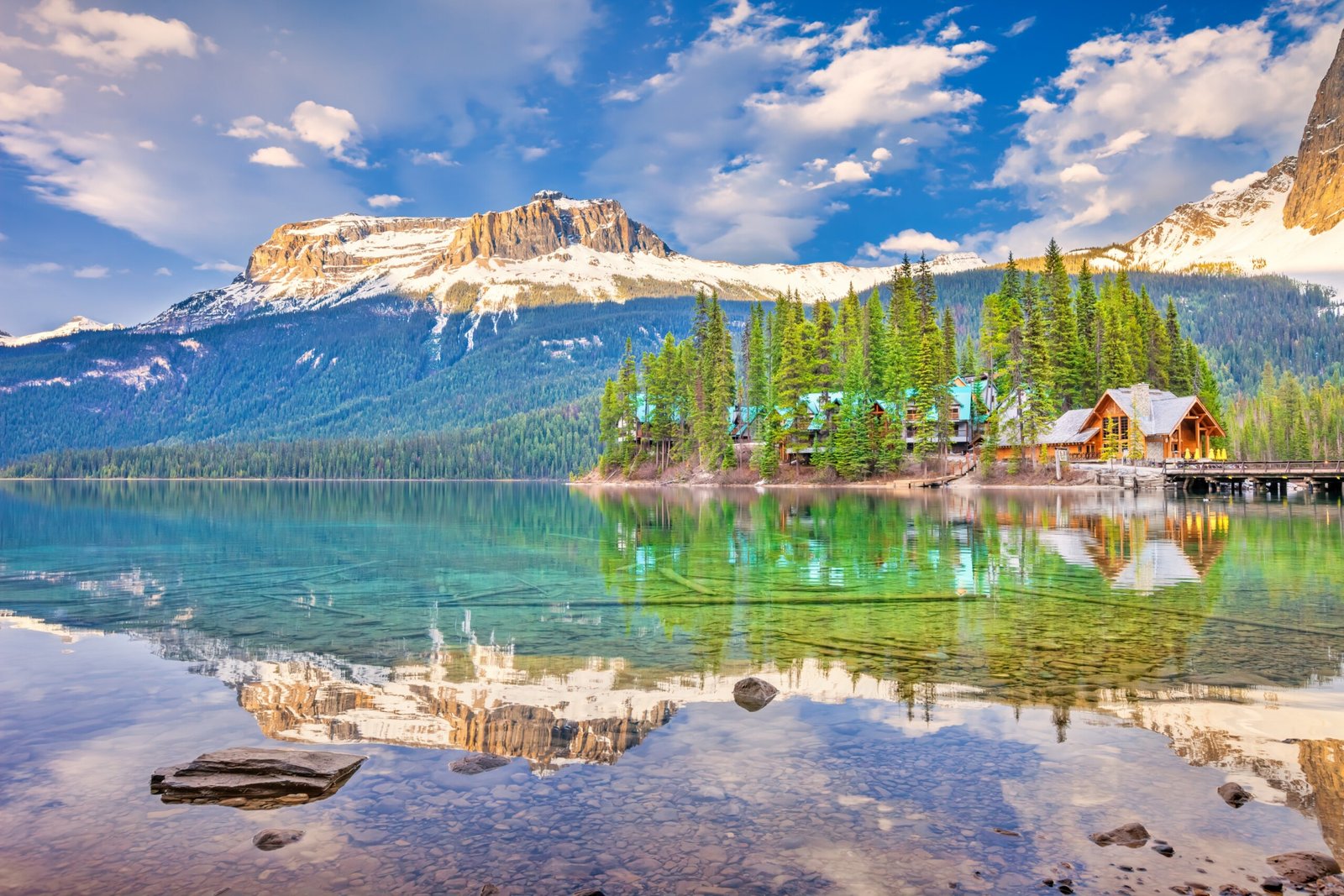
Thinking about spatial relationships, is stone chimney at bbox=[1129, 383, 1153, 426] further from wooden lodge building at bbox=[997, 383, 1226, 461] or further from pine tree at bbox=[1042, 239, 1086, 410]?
pine tree at bbox=[1042, 239, 1086, 410]

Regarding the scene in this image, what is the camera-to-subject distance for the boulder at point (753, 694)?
41.5ft

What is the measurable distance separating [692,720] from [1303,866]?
272 inches

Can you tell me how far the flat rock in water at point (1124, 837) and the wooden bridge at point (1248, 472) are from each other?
74.2 m

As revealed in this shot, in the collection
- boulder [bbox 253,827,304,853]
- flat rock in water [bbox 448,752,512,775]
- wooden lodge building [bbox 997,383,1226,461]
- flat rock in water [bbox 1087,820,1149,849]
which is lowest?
flat rock in water [bbox 1087,820,1149,849]

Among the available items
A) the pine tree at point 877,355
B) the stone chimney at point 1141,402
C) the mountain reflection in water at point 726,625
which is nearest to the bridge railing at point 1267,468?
the stone chimney at point 1141,402

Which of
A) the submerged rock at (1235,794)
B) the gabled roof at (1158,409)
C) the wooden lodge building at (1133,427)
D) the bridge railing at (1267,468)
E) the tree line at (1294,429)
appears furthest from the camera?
the tree line at (1294,429)

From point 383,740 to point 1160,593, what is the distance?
19.5 meters

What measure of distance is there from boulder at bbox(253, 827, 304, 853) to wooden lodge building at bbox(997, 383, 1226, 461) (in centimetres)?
8543

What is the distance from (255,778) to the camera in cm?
966

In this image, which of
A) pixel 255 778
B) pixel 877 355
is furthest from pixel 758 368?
pixel 255 778

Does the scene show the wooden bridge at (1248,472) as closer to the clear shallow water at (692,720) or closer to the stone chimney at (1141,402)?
the stone chimney at (1141,402)

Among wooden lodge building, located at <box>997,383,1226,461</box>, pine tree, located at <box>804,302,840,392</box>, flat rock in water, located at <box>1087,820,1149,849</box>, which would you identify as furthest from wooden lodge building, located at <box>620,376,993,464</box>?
flat rock in water, located at <box>1087,820,1149,849</box>

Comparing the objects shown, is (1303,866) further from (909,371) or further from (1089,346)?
(1089,346)

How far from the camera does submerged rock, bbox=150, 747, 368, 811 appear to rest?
9344 millimetres
